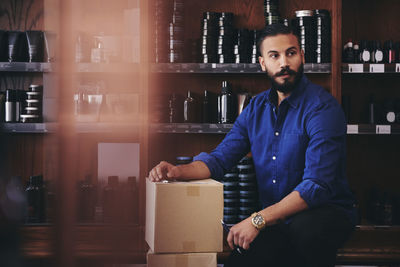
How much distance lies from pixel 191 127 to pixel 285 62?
2.81 ft

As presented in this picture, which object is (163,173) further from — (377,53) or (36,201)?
(377,53)

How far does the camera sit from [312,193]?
1.33 meters

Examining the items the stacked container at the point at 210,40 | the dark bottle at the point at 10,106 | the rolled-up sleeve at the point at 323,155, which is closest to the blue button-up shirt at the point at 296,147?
the rolled-up sleeve at the point at 323,155

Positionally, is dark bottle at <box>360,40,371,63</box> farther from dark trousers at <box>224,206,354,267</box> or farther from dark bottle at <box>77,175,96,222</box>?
dark bottle at <box>77,175,96,222</box>

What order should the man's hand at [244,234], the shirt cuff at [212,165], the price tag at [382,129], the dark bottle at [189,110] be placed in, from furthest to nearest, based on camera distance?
the dark bottle at [189,110] < the price tag at [382,129] < the shirt cuff at [212,165] < the man's hand at [244,234]

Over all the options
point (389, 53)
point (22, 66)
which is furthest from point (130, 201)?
point (389, 53)

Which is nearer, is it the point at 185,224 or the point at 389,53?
the point at 185,224

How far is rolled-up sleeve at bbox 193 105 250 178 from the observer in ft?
5.30

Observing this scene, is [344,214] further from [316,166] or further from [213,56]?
[213,56]

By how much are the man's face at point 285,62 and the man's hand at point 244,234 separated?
2.10 feet

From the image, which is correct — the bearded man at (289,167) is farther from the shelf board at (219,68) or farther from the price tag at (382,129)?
the price tag at (382,129)

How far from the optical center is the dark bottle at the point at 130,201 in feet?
7.83

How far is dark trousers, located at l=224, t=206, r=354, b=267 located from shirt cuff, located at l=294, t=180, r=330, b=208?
0.18 ft

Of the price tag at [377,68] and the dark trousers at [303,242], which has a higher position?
the price tag at [377,68]
